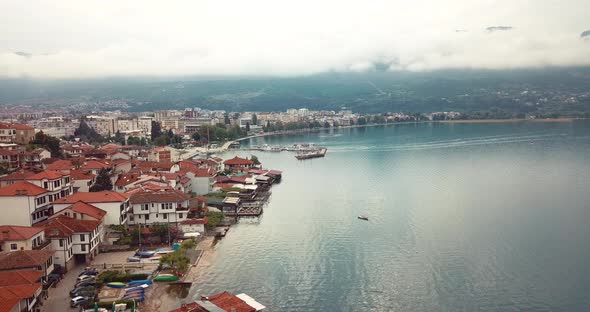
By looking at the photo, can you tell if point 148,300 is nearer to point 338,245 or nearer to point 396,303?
point 396,303

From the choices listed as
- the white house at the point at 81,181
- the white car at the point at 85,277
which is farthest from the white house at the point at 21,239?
the white house at the point at 81,181

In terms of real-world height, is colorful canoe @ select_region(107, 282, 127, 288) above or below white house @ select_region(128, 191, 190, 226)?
below

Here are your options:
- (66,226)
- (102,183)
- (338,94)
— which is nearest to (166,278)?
(66,226)

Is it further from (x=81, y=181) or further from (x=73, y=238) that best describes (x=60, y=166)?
(x=73, y=238)

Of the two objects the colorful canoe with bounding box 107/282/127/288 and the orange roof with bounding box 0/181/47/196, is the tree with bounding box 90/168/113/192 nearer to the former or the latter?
the orange roof with bounding box 0/181/47/196

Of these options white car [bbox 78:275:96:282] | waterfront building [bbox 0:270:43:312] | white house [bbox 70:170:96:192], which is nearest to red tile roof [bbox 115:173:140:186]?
white house [bbox 70:170:96:192]

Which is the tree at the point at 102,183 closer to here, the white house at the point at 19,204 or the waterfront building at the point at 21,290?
the white house at the point at 19,204

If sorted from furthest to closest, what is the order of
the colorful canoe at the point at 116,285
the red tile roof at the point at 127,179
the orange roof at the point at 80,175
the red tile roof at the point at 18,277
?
the red tile roof at the point at 127,179 → the orange roof at the point at 80,175 → the colorful canoe at the point at 116,285 → the red tile roof at the point at 18,277
